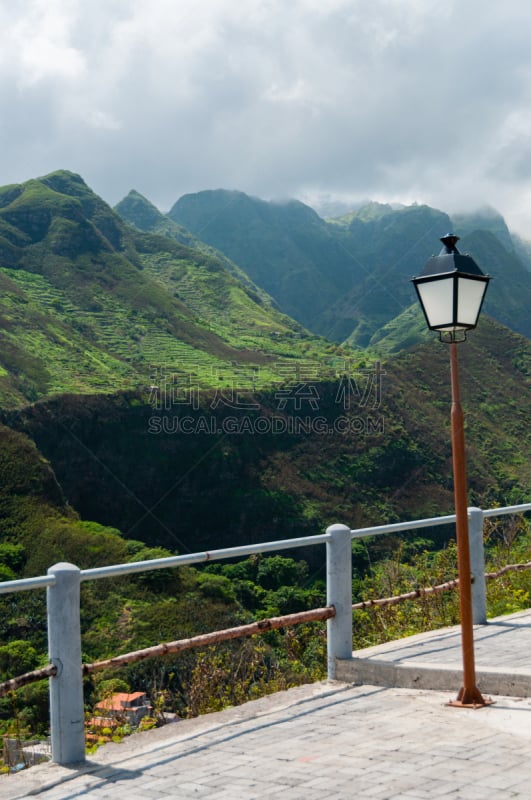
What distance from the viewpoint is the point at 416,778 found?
12.3ft

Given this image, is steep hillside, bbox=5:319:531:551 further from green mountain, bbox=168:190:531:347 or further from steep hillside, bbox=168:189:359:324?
steep hillside, bbox=168:189:359:324

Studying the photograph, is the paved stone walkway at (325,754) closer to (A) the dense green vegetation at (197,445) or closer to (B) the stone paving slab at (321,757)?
(B) the stone paving slab at (321,757)

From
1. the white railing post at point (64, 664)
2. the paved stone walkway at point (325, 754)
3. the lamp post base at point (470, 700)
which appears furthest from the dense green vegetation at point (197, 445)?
the lamp post base at point (470, 700)

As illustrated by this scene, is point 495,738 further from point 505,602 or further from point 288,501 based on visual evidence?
point 288,501

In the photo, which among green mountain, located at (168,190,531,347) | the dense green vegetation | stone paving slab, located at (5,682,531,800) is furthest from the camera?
green mountain, located at (168,190,531,347)

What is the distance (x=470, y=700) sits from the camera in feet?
16.4

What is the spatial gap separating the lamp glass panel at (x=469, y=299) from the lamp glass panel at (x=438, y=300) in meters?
0.05

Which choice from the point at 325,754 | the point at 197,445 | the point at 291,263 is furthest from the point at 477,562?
the point at 291,263

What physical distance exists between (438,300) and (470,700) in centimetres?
237

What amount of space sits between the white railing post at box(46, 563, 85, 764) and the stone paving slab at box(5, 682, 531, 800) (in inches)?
4.5

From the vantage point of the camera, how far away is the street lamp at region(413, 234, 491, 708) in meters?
5.01

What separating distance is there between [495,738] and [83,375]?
3224 inches

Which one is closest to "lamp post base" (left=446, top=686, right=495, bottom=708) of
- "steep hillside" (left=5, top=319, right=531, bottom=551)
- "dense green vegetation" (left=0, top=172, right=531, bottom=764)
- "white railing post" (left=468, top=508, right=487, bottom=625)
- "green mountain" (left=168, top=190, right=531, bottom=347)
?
"dense green vegetation" (left=0, top=172, right=531, bottom=764)

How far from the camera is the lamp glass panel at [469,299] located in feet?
16.6
